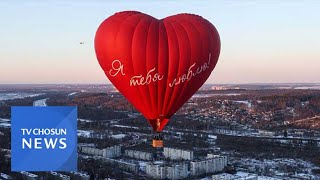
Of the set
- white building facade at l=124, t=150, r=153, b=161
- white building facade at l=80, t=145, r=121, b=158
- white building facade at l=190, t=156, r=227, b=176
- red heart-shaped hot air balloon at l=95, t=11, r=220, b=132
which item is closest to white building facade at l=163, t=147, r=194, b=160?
white building facade at l=124, t=150, r=153, b=161

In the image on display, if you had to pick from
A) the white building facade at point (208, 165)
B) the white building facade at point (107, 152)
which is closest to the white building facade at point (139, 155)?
the white building facade at point (107, 152)

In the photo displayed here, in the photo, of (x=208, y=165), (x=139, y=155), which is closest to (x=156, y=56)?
(x=208, y=165)

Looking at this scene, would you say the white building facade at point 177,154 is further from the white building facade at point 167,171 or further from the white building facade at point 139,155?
the white building facade at point 167,171

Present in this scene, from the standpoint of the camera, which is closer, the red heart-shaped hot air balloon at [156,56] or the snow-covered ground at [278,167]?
the red heart-shaped hot air balloon at [156,56]

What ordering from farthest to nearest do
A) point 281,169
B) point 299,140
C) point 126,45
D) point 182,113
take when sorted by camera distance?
point 182,113 → point 299,140 → point 281,169 → point 126,45

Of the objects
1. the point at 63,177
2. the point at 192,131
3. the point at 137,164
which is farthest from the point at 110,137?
the point at 63,177

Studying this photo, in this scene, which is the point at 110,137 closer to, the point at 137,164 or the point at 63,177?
the point at 137,164

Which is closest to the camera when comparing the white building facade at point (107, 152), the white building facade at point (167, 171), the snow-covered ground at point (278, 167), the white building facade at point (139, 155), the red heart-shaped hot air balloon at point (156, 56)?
the red heart-shaped hot air balloon at point (156, 56)

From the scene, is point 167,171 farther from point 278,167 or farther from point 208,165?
point 278,167
